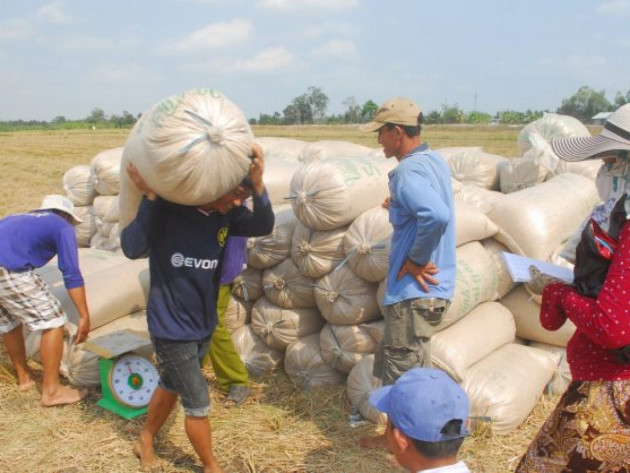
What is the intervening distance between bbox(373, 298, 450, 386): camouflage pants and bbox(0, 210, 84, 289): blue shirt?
178cm

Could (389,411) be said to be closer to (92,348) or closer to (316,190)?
(316,190)

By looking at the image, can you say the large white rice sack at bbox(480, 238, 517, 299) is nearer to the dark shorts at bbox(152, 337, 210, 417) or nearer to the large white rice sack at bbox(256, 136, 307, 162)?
the dark shorts at bbox(152, 337, 210, 417)

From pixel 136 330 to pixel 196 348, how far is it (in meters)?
1.37

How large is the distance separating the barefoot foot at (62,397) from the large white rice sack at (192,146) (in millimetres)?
1831

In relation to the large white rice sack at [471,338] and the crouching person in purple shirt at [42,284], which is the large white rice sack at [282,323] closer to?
the large white rice sack at [471,338]

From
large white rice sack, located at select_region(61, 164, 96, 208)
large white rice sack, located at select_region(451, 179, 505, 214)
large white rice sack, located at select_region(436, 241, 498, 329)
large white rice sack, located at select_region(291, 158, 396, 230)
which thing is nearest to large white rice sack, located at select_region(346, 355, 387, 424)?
large white rice sack, located at select_region(436, 241, 498, 329)

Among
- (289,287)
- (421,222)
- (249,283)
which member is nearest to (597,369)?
(421,222)

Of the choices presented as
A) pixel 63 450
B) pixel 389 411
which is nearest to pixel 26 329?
pixel 63 450

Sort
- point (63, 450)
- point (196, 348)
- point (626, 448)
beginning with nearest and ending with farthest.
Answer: point (626, 448) < point (196, 348) < point (63, 450)

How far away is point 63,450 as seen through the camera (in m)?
2.91

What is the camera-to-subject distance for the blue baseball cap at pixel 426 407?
1417 mm

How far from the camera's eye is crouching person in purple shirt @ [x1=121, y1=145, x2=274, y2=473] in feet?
7.55

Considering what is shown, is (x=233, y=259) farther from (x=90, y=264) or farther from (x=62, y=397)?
(x=90, y=264)

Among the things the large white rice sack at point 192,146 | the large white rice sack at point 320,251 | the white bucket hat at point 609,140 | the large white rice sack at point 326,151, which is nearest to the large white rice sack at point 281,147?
the large white rice sack at point 326,151
